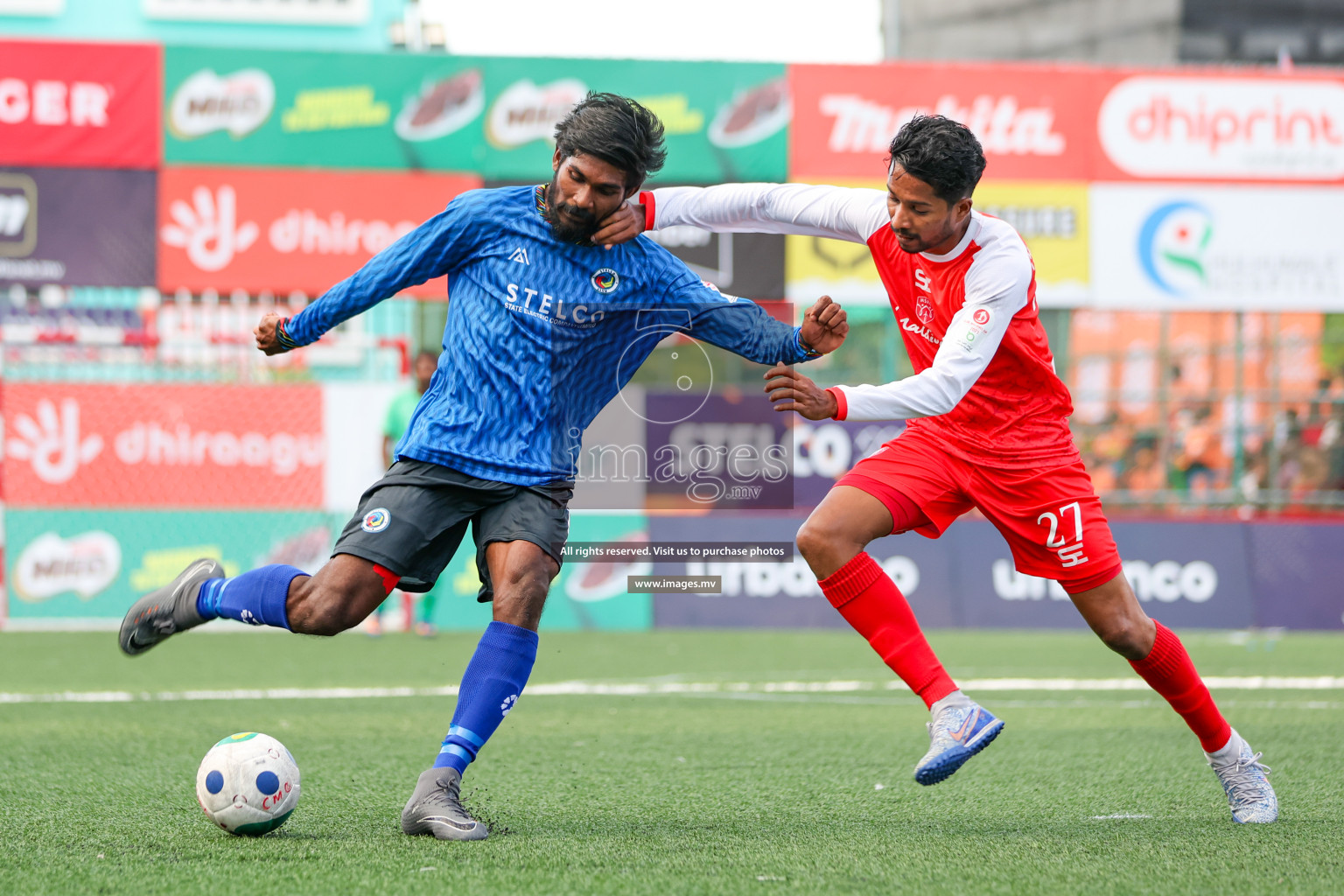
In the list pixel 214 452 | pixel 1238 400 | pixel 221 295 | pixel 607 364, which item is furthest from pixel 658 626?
pixel 607 364

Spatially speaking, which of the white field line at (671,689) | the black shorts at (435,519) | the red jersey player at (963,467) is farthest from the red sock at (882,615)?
the white field line at (671,689)

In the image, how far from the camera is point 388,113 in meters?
12.4

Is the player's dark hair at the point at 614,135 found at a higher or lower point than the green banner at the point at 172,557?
higher

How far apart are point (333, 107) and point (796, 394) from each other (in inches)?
380

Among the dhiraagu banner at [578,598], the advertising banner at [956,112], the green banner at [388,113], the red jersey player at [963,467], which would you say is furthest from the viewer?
the advertising banner at [956,112]

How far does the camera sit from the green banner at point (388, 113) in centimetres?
1224

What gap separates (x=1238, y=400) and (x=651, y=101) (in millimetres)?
5868

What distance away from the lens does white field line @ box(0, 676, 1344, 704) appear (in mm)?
7301

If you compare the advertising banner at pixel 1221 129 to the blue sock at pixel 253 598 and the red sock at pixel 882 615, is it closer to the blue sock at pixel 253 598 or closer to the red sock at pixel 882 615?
the red sock at pixel 882 615

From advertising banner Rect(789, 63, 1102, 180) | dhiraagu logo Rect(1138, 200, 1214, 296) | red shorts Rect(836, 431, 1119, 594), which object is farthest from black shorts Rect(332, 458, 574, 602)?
dhiraagu logo Rect(1138, 200, 1214, 296)

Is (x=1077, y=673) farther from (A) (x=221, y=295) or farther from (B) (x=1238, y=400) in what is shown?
(A) (x=221, y=295)

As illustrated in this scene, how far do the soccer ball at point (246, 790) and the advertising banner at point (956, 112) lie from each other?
962 centimetres

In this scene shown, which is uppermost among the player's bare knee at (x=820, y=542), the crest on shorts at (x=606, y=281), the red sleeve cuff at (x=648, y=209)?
the red sleeve cuff at (x=648, y=209)

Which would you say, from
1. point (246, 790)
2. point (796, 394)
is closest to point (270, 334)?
point (246, 790)
